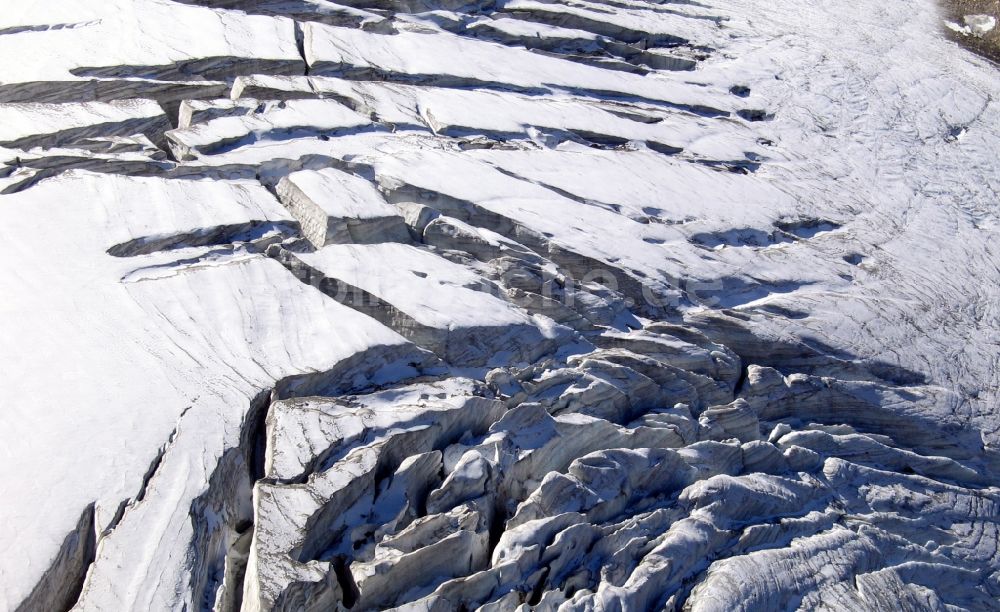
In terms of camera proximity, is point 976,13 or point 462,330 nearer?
point 462,330

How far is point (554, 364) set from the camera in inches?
307

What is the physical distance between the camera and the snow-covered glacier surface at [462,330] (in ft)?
19.2

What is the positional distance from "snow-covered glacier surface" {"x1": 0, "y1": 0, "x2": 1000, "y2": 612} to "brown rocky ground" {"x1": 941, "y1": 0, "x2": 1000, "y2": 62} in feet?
17.5

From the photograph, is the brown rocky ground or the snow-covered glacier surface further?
the brown rocky ground

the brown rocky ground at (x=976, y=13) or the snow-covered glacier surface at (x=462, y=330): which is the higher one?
the brown rocky ground at (x=976, y=13)

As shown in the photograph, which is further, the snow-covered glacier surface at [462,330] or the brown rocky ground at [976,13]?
the brown rocky ground at [976,13]

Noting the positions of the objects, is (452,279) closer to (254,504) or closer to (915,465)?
(254,504)

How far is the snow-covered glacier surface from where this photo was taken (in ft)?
19.2

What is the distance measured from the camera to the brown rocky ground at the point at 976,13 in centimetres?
1794

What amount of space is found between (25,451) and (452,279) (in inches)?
161

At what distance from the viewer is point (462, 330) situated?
25.3 ft

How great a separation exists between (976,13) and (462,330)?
18.0 meters

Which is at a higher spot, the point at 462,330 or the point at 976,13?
the point at 976,13

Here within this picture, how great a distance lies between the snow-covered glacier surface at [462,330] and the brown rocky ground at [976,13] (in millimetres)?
5333
